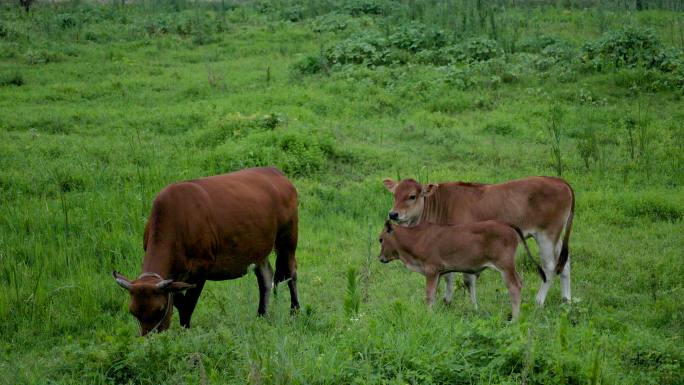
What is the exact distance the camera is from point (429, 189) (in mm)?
8242

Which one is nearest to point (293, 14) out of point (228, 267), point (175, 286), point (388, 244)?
point (388, 244)

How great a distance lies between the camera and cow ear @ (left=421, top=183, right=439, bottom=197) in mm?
8172

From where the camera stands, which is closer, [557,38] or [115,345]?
[115,345]

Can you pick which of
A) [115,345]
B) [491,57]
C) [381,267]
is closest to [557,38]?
[491,57]

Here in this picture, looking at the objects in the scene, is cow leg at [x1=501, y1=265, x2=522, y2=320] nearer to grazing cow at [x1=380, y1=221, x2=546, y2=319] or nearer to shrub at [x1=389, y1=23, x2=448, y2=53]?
grazing cow at [x1=380, y1=221, x2=546, y2=319]

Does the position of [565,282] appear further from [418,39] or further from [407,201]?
[418,39]

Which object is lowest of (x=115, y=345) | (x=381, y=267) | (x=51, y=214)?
(x=381, y=267)

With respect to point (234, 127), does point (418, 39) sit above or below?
above

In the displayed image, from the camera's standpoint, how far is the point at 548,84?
15.5 meters

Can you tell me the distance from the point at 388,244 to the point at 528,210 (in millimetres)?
1449

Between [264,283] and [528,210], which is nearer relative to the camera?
[264,283]

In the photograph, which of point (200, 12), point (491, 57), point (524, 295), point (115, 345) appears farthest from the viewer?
point (200, 12)

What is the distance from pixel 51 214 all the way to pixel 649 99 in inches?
425

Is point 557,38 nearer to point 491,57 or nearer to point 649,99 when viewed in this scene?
point 491,57
